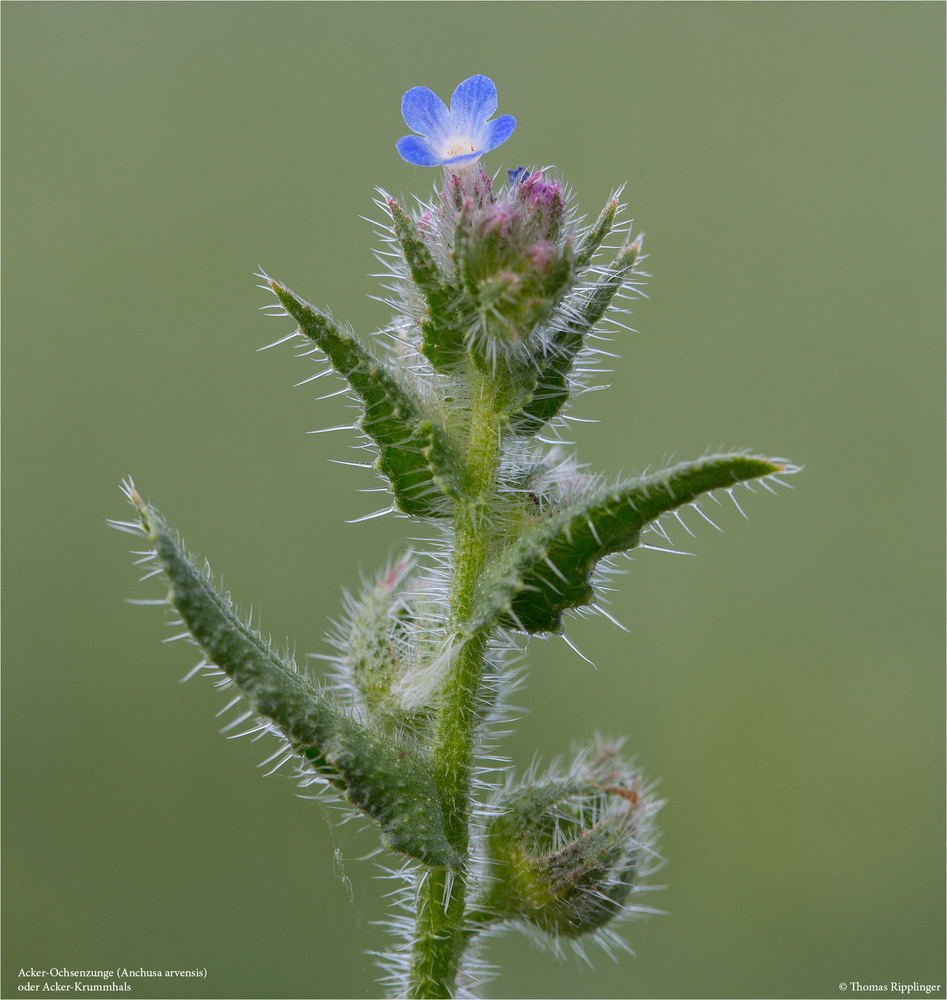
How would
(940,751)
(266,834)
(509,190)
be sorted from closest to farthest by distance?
(509,190)
(266,834)
(940,751)

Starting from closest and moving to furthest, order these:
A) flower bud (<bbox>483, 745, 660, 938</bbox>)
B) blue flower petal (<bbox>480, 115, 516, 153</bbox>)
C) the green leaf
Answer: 1. blue flower petal (<bbox>480, 115, 516, 153</bbox>)
2. the green leaf
3. flower bud (<bbox>483, 745, 660, 938</bbox>)

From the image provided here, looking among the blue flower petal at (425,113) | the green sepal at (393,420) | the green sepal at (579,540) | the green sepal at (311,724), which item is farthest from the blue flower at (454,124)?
the green sepal at (311,724)

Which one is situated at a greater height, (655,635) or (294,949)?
(655,635)

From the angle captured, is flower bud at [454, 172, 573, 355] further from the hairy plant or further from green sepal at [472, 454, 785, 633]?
green sepal at [472, 454, 785, 633]

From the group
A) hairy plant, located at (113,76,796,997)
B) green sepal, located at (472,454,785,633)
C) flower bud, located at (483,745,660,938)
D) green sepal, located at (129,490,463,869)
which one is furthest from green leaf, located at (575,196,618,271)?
flower bud, located at (483,745,660,938)

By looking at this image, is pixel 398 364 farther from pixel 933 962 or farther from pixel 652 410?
pixel 933 962

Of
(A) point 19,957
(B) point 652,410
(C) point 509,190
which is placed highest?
(B) point 652,410

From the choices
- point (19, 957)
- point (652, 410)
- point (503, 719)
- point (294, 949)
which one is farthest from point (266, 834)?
point (503, 719)
